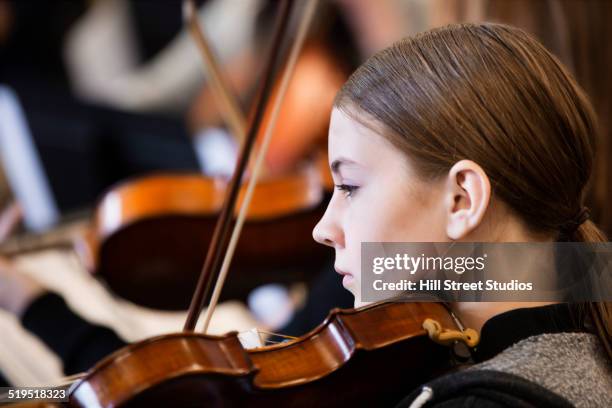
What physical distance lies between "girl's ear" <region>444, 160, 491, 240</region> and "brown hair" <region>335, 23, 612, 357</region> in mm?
11

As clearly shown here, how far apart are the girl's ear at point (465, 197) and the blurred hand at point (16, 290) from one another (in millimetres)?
540

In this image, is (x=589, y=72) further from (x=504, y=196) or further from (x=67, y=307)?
(x=67, y=307)

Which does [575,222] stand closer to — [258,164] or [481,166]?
[481,166]

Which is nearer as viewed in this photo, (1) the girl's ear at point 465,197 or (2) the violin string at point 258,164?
(1) the girl's ear at point 465,197

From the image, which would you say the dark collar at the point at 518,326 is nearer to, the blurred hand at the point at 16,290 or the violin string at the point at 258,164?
the violin string at the point at 258,164

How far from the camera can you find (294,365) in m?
0.65

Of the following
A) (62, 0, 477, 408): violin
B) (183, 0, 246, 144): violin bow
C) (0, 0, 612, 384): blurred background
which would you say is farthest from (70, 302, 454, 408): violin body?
(183, 0, 246, 144): violin bow

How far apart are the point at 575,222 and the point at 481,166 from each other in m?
0.11

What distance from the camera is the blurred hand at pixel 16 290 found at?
0.98m

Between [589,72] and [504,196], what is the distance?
0.70 metres

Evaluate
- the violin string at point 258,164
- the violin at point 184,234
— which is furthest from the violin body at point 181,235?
the violin string at point 258,164

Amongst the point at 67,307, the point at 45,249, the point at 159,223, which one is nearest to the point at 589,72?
the point at 159,223

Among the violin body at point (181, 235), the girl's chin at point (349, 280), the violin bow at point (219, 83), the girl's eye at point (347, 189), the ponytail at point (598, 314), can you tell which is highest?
the violin bow at point (219, 83)

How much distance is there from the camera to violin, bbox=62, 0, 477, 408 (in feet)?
1.91
